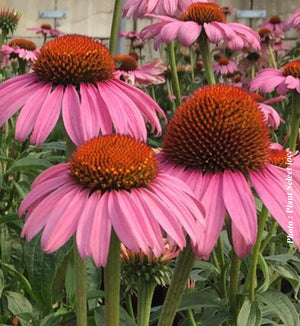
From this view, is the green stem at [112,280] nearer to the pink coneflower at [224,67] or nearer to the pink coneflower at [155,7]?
the pink coneflower at [155,7]

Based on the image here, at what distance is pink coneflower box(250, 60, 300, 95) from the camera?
3.85ft

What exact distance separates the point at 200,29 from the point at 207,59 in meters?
0.12

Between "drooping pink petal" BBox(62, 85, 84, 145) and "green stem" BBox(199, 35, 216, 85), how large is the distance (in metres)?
0.36

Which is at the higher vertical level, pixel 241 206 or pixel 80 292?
pixel 241 206

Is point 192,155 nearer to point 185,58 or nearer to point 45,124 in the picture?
point 45,124

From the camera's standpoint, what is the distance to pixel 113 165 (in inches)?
20.6


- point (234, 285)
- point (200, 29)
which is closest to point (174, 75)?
point (200, 29)

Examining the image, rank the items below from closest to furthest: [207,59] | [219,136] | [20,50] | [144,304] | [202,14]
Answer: [219,136], [144,304], [207,59], [202,14], [20,50]

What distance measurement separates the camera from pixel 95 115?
669mm

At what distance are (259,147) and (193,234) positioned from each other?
0.14 meters

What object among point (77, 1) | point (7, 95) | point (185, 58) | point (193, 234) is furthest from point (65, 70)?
point (77, 1)

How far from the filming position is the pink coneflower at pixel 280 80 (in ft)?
3.85

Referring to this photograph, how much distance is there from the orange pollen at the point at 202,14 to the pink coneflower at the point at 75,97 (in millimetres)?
450

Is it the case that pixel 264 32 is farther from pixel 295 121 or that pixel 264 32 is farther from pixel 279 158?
pixel 279 158
